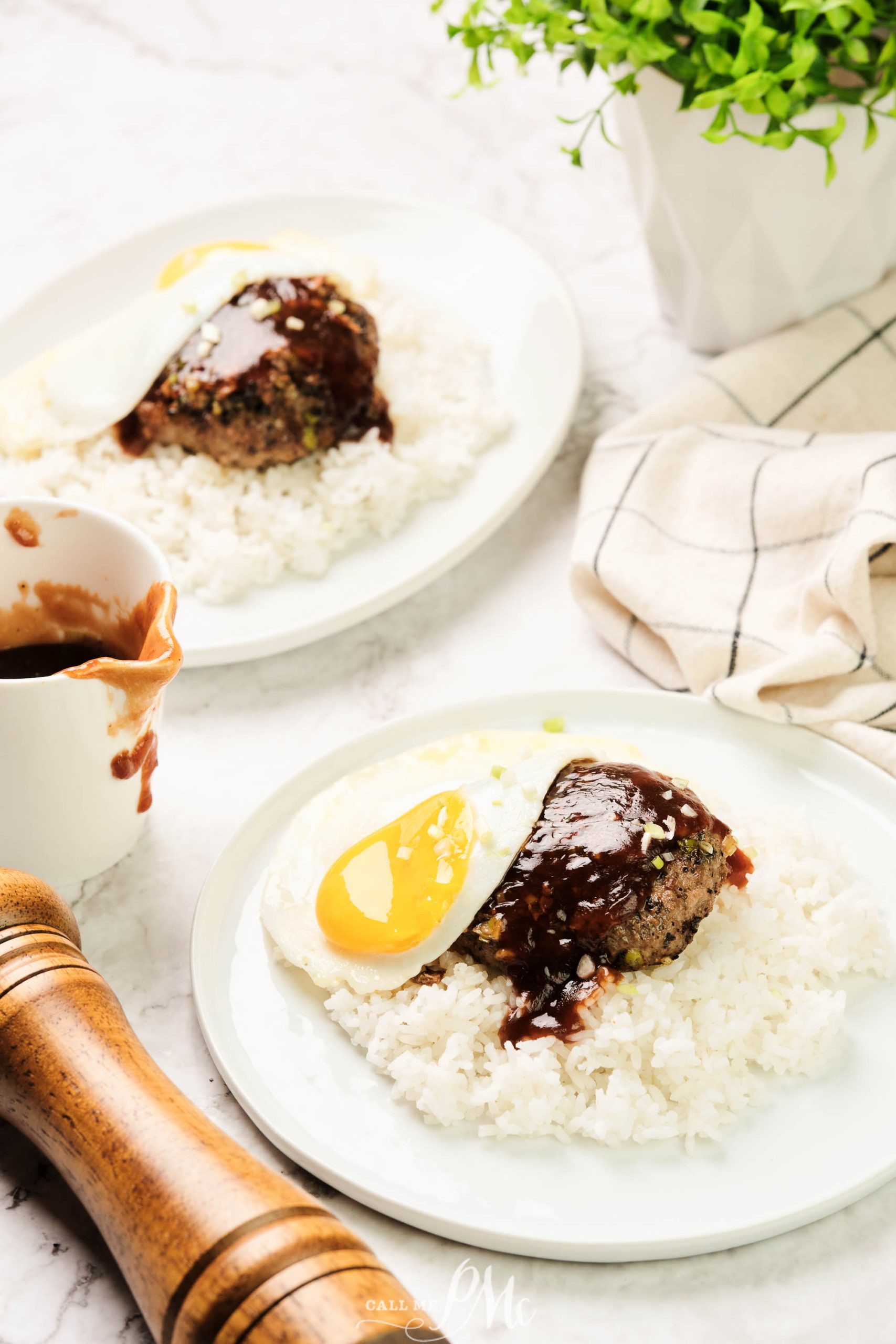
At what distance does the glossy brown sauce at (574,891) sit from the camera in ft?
6.50

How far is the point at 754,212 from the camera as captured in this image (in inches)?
122

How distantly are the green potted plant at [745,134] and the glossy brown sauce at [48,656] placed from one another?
156 cm

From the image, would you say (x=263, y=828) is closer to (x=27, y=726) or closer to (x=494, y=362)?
(x=27, y=726)

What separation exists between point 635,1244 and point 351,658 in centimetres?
148

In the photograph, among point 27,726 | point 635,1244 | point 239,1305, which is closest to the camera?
point 239,1305

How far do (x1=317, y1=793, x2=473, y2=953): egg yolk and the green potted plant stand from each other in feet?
5.24

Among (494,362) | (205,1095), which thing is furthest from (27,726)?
(494,362)

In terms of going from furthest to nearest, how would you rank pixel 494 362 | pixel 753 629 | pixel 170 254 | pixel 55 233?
pixel 55 233 → pixel 170 254 → pixel 494 362 → pixel 753 629

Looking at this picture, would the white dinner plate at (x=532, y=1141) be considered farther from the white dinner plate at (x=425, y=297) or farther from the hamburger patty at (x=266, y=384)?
the hamburger patty at (x=266, y=384)

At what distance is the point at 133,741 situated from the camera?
7.27 feet

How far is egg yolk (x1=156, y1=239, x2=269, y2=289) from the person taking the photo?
332 cm

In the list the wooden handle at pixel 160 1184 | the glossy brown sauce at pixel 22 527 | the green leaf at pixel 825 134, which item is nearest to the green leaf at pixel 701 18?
the green leaf at pixel 825 134

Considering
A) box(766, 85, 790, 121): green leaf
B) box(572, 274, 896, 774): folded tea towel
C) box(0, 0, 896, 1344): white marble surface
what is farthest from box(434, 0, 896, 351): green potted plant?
box(0, 0, 896, 1344): white marble surface

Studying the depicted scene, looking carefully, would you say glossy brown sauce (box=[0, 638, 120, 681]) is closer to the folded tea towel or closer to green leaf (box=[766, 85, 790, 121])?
the folded tea towel
